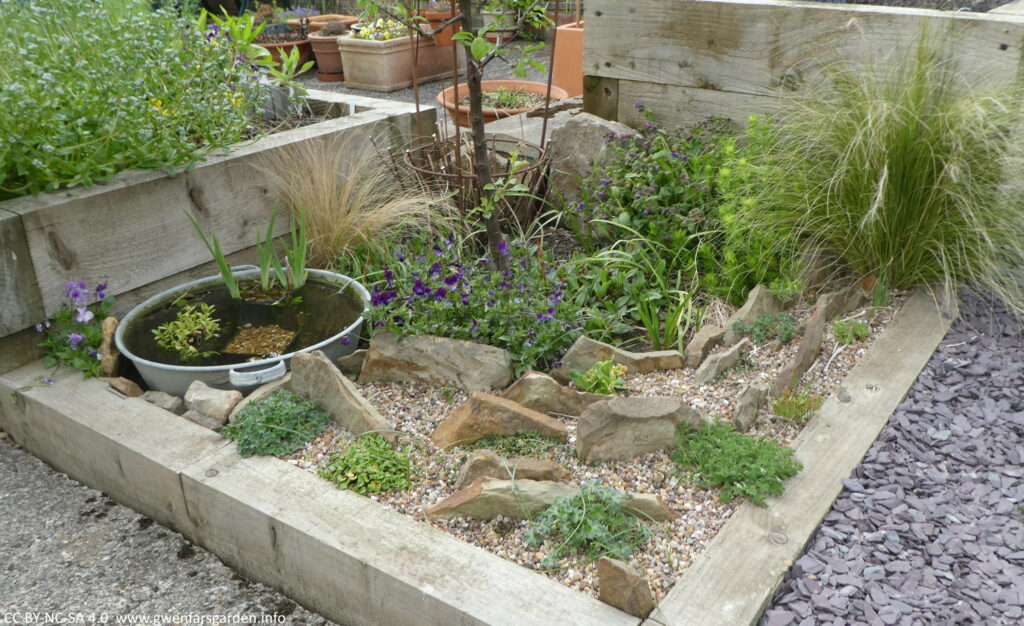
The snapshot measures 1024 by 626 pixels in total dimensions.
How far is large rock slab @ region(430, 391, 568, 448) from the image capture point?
2.30 metres

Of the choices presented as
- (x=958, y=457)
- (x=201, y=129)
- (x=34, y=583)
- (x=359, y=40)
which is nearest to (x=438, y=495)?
(x=34, y=583)

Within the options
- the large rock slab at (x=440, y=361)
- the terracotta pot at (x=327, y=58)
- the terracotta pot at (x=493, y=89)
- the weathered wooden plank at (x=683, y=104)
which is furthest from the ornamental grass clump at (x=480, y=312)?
the terracotta pot at (x=327, y=58)

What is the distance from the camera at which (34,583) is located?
221 cm

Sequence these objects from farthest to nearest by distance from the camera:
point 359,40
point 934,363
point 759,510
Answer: point 359,40, point 934,363, point 759,510

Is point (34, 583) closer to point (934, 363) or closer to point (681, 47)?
point (934, 363)

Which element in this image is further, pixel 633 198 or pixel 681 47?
pixel 681 47

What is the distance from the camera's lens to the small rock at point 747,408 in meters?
2.27

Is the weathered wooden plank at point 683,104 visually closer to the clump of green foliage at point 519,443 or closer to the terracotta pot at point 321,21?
the clump of green foliage at point 519,443

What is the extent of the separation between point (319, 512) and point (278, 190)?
1697 millimetres

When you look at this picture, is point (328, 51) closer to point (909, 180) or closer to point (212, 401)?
point (212, 401)

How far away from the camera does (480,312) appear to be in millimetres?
2748

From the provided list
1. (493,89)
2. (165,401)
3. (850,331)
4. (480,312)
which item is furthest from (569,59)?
(165,401)

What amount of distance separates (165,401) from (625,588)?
1599 mm

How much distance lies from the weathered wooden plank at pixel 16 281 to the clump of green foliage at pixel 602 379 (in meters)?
1.72
